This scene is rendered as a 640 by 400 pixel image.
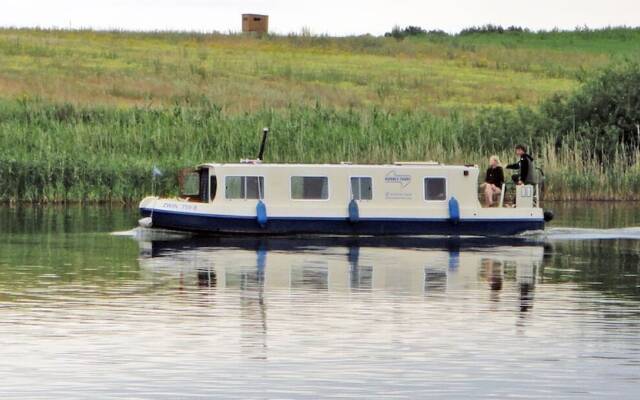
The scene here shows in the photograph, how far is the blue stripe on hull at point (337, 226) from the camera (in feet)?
125

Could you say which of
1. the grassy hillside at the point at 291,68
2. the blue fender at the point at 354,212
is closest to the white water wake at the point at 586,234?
the blue fender at the point at 354,212

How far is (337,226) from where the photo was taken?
126ft

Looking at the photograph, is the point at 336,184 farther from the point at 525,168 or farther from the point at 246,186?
the point at 525,168

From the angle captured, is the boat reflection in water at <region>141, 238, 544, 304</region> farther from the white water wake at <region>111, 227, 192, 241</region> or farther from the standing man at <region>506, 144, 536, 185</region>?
the standing man at <region>506, 144, 536, 185</region>

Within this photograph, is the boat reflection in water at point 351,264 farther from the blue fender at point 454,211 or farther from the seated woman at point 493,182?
the seated woman at point 493,182

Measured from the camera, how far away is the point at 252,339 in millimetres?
20875

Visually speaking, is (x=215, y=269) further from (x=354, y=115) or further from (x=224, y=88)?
(x=224, y=88)

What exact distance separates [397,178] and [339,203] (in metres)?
1.43

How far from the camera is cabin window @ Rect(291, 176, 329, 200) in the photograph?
127 feet

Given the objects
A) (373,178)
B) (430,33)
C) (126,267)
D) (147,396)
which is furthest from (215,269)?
(430,33)

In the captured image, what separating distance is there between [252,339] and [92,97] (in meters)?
51.2

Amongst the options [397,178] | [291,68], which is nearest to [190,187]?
[397,178]

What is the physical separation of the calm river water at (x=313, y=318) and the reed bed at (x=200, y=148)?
10230 millimetres

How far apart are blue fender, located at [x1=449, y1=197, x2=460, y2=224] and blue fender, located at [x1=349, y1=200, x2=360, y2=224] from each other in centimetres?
202
